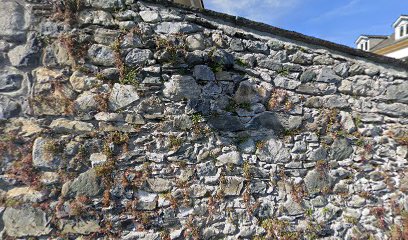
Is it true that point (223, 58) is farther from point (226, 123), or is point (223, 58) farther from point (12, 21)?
point (12, 21)

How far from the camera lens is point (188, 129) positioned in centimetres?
332

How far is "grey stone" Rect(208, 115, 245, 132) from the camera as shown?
135 inches

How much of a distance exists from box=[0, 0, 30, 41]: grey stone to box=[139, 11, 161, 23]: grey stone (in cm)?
124

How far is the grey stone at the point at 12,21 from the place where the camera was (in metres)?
2.95

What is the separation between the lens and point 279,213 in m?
3.46

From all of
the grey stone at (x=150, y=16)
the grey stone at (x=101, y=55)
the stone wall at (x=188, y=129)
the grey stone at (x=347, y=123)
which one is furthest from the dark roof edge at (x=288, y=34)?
the grey stone at (x=347, y=123)

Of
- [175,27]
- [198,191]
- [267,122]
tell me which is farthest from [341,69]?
[198,191]

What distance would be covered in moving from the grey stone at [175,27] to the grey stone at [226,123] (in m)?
1.14

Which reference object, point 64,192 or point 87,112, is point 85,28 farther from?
point 64,192

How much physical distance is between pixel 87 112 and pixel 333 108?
126 inches

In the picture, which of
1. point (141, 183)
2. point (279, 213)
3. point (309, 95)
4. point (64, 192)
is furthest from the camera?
point (309, 95)

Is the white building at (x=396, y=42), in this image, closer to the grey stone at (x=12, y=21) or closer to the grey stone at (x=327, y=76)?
the grey stone at (x=327, y=76)

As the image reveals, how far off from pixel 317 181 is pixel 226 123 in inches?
57.0

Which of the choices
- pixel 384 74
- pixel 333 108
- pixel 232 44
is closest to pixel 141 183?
pixel 232 44
